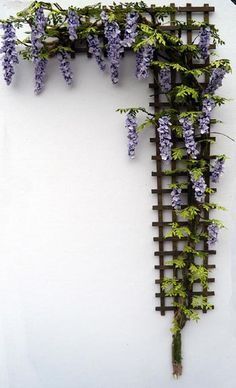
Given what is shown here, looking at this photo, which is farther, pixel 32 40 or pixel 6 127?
pixel 6 127

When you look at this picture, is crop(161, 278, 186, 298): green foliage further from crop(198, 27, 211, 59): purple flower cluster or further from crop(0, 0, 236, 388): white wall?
crop(198, 27, 211, 59): purple flower cluster

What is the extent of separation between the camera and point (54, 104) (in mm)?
2506

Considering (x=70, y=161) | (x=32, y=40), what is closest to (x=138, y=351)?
(x=70, y=161)

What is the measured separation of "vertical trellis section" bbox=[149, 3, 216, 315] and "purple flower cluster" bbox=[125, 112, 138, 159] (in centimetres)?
13

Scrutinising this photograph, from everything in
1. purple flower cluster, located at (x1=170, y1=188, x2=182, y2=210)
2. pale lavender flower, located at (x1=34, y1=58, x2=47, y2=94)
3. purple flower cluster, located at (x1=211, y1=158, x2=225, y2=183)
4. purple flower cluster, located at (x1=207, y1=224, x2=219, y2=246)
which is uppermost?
pale lavender flower, located at (x1=34, y1=58, x2=47, y2=94)

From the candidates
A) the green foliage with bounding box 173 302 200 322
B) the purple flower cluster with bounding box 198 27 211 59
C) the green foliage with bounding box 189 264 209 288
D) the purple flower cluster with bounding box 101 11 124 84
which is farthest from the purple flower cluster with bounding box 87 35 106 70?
the green foliage with bounding box 173 302 200 322

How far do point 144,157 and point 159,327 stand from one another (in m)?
1.07

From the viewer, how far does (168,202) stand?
2.53 metres

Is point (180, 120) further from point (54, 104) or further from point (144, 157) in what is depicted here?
point (54, 104)

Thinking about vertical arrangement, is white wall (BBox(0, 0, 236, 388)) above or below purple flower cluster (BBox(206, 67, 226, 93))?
below

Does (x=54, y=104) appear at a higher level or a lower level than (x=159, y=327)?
higher

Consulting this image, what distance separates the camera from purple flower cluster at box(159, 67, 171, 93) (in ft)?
7.83

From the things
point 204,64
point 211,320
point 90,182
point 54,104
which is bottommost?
point 211,320

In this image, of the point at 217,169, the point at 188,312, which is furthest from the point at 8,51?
the point at 188,312
